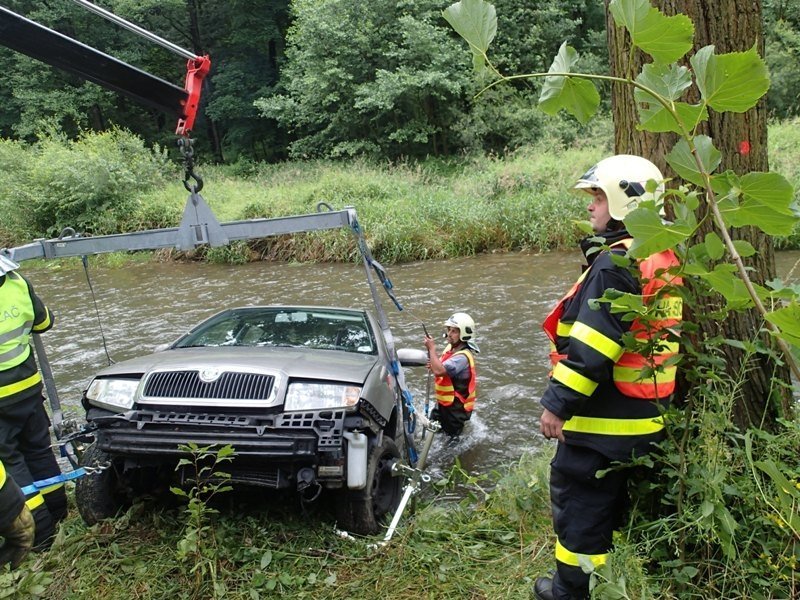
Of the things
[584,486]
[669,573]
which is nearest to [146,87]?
[584,486]

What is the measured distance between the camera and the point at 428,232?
16047 millimetres

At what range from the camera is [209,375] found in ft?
11.7

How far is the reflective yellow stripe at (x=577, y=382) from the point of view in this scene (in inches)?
96.7

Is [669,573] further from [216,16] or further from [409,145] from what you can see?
[216,16]

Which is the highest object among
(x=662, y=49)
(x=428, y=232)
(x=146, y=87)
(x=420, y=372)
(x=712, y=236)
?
(x=146, y=87)

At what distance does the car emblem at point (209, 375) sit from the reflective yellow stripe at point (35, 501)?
4.94ft

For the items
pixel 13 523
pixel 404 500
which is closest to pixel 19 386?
pixel 13 523

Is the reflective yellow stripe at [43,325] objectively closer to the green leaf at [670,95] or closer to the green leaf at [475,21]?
the green leaf at [475,21]

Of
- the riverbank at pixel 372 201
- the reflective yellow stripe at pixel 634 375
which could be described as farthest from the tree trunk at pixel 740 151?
the riverbank at pixel 372 201

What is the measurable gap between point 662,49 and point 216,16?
44.5 metres

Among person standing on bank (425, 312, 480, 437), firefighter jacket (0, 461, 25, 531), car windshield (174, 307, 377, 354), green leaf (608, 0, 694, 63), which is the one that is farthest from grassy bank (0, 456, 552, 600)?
green leaf (608, 0, 694, 63)

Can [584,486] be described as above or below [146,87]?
below

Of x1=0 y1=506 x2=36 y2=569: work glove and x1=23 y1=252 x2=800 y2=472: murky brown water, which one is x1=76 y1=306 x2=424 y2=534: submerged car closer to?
x1=0 y1=506 x2=36 y2=569: work glove

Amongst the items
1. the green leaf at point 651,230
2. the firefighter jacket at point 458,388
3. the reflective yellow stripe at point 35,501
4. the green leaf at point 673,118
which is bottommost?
the firefighter jacket at point 458,388
